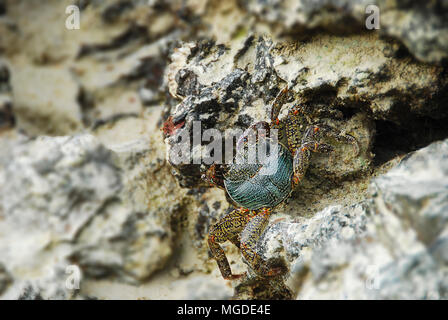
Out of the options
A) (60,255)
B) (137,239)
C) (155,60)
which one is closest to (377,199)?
(137,239)

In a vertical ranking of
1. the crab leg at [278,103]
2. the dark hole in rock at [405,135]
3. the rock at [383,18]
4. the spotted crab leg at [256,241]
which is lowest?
the spotted crab leg at [256,241]

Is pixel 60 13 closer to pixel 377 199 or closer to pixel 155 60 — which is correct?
pixel 155 60

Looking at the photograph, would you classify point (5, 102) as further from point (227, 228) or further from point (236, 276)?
point (236, 276)

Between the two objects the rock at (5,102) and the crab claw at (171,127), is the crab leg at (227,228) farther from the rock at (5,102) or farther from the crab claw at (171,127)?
the rock at (5,102)

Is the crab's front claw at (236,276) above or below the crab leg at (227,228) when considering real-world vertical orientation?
below

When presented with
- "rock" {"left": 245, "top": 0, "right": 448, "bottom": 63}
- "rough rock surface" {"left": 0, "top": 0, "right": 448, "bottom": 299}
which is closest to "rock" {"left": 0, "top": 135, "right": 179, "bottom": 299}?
"rough rock surface" {"left": 0, "top": 0, "right": 448, "bottom": 299}

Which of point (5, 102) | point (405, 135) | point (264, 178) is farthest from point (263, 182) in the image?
point (5, 102)

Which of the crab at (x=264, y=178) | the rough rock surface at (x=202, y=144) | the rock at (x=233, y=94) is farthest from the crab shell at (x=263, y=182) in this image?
the rock at (x=233, y=94)
